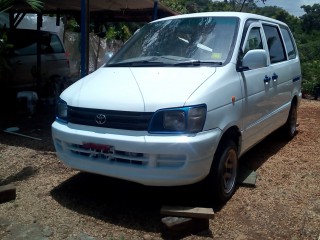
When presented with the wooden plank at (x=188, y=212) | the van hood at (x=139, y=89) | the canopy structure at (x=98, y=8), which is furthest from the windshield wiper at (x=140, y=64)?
the canopy structure at (x=98, y=8)

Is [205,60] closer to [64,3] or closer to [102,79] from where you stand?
[102,79]

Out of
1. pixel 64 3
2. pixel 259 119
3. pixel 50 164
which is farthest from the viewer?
pixel 64 3

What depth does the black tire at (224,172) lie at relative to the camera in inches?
139

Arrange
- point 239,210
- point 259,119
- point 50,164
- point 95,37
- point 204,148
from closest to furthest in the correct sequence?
point 204,148 → point 239,210 → point 259,119 → point 50,164 → point 95,37

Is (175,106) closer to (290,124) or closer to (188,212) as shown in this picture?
(188,212)

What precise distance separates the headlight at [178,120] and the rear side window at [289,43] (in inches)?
124

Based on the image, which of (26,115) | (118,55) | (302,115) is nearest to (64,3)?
(26,115)

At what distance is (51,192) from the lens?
404cm

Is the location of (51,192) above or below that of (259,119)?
below

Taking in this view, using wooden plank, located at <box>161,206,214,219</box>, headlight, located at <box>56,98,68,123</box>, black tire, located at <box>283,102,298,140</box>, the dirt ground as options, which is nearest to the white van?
headlight, located at <box>56,98,68,123</box>

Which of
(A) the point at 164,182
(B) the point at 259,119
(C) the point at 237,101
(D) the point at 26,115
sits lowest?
(D) the point at 26,115

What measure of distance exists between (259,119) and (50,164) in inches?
101

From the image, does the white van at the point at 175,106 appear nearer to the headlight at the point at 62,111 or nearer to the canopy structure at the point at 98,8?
the headlight at the point at 62,111

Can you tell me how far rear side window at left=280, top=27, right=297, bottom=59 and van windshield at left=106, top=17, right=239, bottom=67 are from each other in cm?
180
